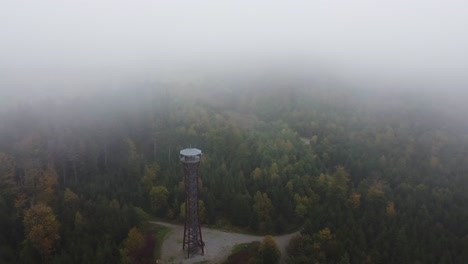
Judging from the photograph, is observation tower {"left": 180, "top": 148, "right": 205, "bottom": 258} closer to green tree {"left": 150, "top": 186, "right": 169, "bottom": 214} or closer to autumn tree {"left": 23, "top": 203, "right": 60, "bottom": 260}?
green tree {"left": 150, "top": 186, "right": 169, "bottom": 214}

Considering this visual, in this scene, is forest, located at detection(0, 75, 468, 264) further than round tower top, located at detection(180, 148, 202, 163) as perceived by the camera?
Yes

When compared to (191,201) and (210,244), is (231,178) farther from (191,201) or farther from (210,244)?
(191,201)

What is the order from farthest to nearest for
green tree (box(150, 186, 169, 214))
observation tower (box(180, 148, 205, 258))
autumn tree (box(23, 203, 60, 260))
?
green tree (box(150, 186, 169, 214)), autumn tree (box(23, 203, 60, 260)), observation tower (box(180, 148, 205, 258))

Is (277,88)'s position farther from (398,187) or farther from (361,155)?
(398,187)

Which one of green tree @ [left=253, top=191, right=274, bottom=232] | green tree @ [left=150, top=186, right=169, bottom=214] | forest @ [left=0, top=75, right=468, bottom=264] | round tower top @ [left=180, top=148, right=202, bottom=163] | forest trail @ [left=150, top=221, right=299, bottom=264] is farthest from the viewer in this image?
green tree @ [left=150, top=186, right=169, bottom=214]

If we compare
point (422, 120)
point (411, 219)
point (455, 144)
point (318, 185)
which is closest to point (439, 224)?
point (411, 219)

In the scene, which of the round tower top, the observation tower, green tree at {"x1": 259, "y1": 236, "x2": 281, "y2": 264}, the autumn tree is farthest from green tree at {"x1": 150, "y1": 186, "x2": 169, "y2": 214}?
green tree at {"x1": 259, "y1": 236, "x2": 281, "y2": 264}

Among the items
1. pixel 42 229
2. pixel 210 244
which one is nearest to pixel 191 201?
pixel 210 244

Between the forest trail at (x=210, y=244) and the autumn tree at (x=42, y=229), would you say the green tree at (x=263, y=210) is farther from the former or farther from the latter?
the autumn tree at (x=42, y=229)
